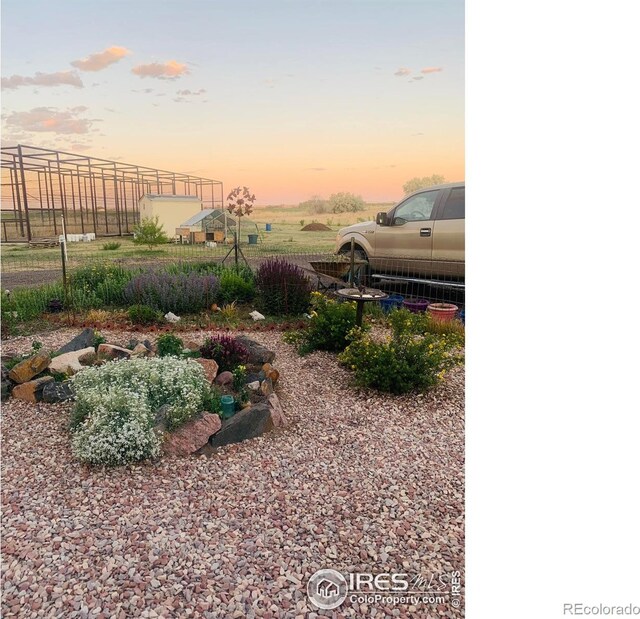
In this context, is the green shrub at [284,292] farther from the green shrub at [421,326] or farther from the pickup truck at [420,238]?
the green shrub at [421,326]

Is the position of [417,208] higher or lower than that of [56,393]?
higher

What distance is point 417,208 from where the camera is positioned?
6.25 metres

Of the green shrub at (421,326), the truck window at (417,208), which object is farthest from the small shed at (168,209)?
the green shrub at (421,326)

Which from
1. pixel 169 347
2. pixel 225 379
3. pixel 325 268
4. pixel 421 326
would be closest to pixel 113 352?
pixel 169 347

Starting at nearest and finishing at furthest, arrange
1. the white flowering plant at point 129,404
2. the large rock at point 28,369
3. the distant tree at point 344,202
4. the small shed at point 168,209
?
the white flowering plant at point 129,404, the large rock at point 28,369, the distant tree at point 344,202, the small shed at point 168,209

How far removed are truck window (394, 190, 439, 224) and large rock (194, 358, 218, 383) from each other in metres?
3.79

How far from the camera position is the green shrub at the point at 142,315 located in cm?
510

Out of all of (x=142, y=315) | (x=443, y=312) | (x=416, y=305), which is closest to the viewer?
(x=142, y=315)

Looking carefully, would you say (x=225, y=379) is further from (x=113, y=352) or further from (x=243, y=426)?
(x=113, y=352)

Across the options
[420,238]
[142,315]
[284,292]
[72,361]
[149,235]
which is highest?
[149,235]

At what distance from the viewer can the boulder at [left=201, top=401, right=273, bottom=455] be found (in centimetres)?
272

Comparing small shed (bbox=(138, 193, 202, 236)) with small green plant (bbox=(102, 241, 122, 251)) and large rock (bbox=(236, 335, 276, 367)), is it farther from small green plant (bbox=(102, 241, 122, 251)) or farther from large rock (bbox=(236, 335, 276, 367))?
large rock (bbox=(236, 335, 276, 367))

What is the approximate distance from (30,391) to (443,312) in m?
3.98
